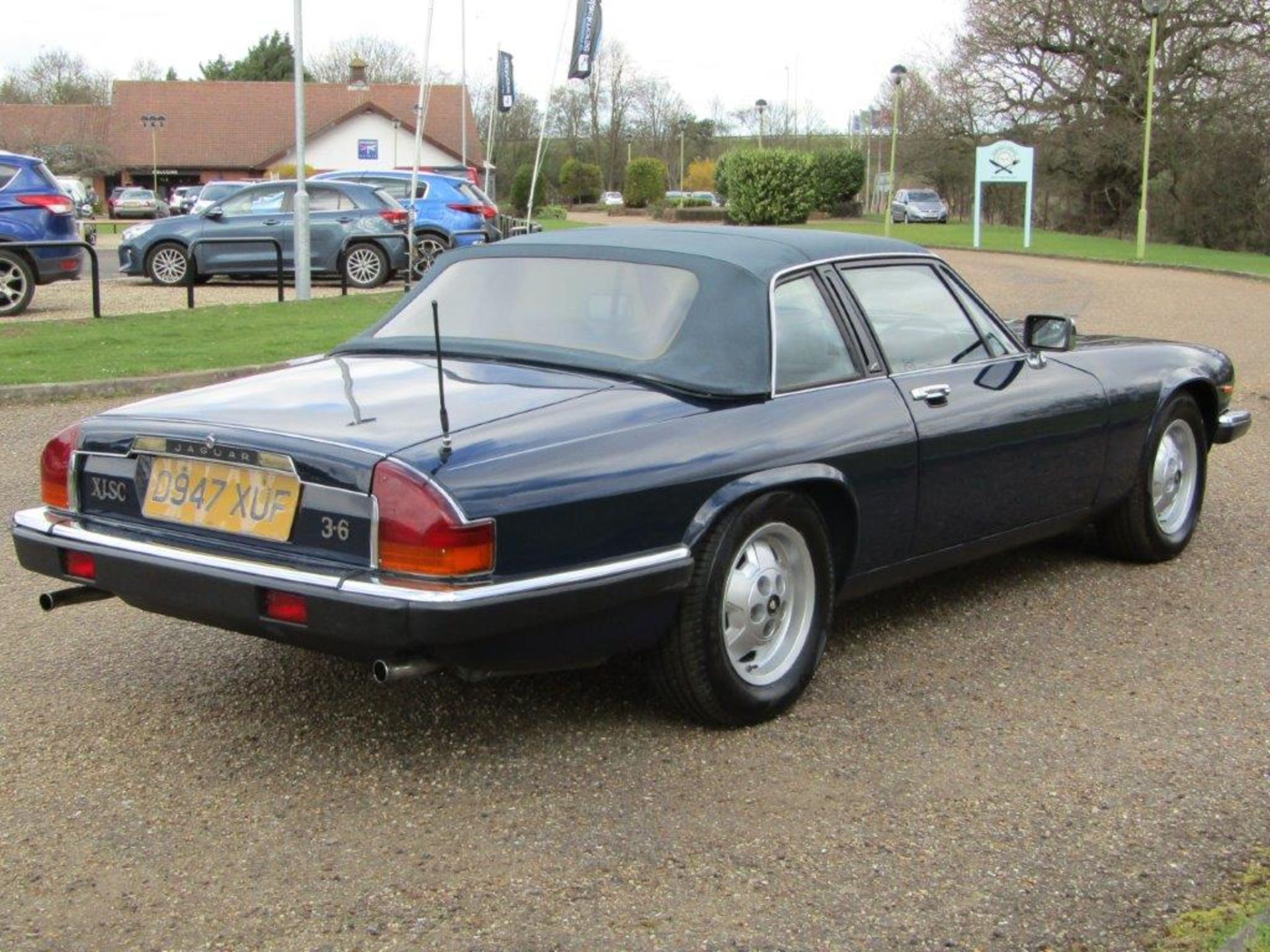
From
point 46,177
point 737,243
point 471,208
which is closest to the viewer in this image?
point 737,243

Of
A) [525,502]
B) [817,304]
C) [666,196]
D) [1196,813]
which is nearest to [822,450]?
[817,304]

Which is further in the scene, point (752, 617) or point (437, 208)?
point (437, 208)

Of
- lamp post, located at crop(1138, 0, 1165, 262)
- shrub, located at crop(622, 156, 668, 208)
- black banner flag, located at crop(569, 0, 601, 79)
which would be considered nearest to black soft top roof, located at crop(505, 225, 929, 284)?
black banner flag, located at crop(569, 0, 601, 79)

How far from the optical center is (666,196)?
222 feet

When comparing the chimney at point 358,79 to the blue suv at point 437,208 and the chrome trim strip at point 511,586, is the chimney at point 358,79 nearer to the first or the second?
the blue suv at point 437,208

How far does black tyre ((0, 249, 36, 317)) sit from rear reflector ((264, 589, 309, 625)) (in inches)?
484

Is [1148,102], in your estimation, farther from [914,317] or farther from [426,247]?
[914,317]

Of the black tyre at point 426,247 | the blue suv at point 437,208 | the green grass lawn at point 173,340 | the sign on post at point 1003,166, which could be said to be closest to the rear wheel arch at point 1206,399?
the green grass lawn at point 173,340

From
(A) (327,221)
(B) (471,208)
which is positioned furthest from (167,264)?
(B) (471,208)

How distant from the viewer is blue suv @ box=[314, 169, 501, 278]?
69.3 feet

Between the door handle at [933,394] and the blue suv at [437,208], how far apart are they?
52.9 ft

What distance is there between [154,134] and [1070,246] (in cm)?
4639

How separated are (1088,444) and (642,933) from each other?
3199mm

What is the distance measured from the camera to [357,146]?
69000 mm
